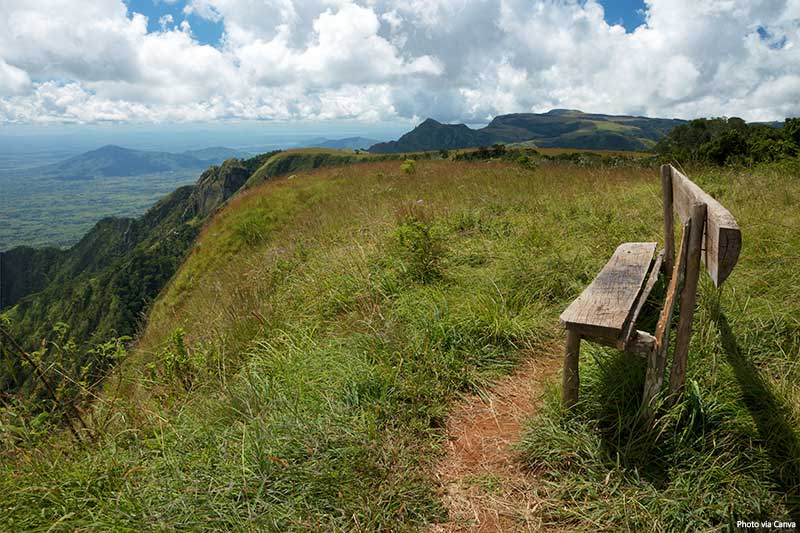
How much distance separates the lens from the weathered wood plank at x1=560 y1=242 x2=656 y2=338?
216cm

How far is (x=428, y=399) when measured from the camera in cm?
273

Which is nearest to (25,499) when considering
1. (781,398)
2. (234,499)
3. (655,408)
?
(234,499)

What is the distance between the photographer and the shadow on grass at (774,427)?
1.86 m

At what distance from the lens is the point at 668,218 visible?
3.69 metres

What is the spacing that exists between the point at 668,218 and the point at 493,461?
295 cm

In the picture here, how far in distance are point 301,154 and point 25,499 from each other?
141 m

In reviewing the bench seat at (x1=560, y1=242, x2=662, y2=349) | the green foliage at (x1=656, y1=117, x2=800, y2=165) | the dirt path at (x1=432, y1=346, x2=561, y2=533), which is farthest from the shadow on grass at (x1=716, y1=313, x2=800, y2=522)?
the green foliage at (x1=656, y1=117, x2=800, y2=165)

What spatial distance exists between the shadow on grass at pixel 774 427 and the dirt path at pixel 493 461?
1114 millimetres

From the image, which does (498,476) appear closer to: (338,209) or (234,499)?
(234,499)

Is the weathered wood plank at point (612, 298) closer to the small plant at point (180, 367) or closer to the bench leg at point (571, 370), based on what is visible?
the bench leg at point (571, 370)

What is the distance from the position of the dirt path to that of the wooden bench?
474 mm

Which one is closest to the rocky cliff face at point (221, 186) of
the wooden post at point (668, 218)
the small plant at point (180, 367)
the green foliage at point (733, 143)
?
the green foliage at point (733, 143)

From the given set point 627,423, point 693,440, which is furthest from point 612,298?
point 693,440

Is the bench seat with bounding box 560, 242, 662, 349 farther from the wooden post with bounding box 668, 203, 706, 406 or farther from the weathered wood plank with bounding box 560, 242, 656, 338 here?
the wooden post with bounding box 668, 203, 706, 406
